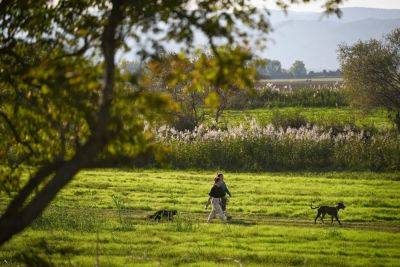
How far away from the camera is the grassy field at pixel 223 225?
16.4 meters

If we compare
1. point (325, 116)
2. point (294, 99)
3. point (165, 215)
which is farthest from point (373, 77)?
point (165, 215)

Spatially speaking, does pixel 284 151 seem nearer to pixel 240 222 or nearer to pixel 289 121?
pixel 289 121

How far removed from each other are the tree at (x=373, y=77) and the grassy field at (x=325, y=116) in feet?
6.24

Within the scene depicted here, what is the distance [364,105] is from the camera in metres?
47.5

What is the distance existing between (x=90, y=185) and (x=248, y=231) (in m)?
13.2

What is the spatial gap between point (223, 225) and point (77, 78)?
15255 millimetres

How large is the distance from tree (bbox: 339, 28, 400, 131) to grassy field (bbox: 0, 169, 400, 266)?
1411 centimetres

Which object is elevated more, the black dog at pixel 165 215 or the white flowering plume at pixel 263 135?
the white flowering plume at pixel 263 135

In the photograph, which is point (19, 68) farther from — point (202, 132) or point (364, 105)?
point (364, 105)

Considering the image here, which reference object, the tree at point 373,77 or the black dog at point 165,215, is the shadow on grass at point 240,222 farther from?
the tree at point 373,77

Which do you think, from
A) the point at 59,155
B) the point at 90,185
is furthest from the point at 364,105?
the point at 59,155

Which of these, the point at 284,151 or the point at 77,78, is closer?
the point at 77,78

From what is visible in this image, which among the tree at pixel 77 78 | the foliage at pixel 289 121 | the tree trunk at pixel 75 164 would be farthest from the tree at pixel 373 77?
the tree trunk at pixel 75 164

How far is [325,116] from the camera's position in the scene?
53562 mm
